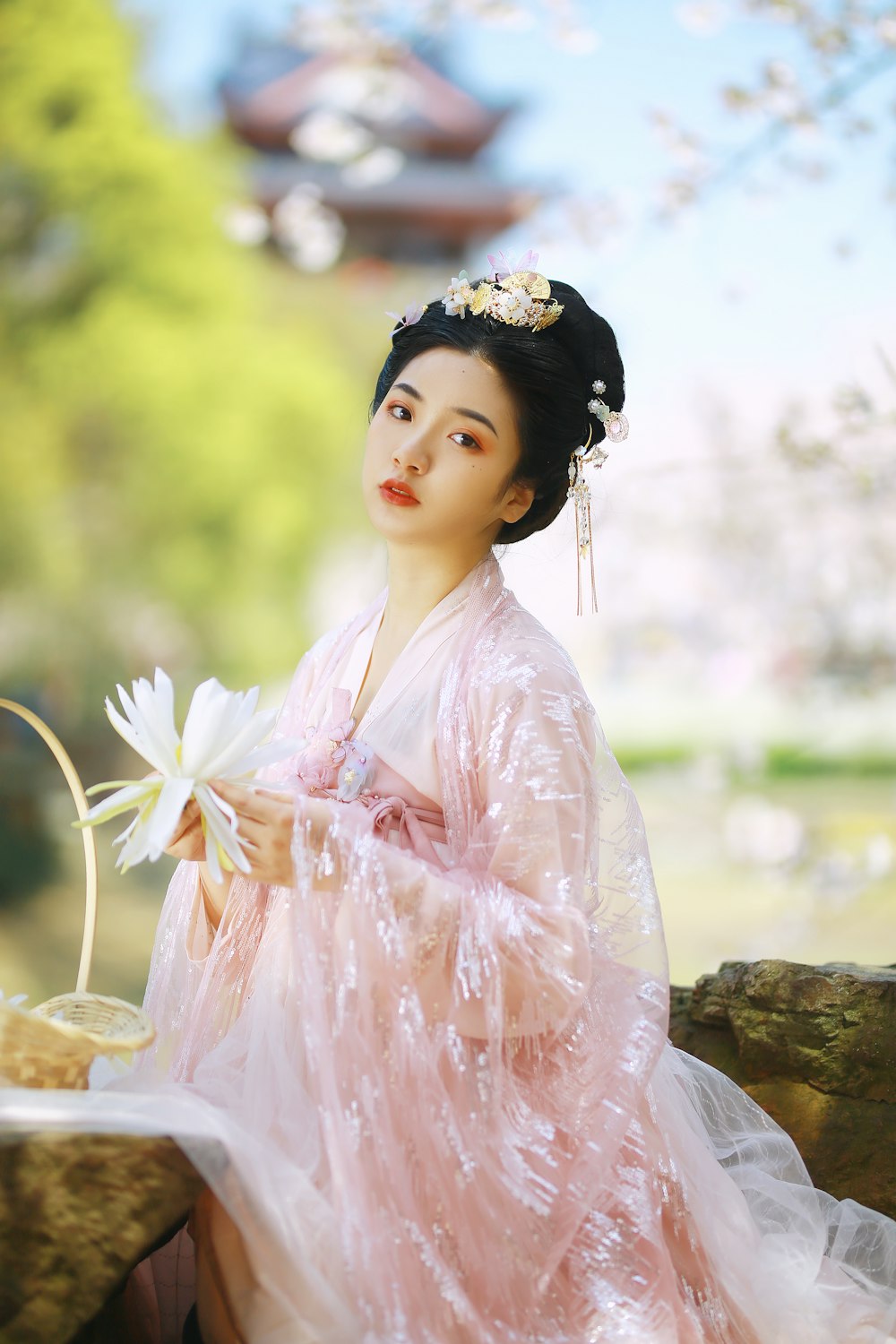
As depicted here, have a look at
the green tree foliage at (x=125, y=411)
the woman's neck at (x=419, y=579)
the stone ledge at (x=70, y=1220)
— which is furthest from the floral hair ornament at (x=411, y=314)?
the green tree foliage at (x=125, y=411)

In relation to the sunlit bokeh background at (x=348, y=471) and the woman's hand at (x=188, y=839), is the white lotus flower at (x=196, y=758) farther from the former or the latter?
the sunlit bokeh background at (x=348, y=471)

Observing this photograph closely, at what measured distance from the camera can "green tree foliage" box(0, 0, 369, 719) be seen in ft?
22.0

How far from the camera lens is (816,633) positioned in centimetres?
688

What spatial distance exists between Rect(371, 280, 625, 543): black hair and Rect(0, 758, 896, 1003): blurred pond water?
4109 mm

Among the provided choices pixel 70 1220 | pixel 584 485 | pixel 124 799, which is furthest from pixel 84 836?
pixel 584 485

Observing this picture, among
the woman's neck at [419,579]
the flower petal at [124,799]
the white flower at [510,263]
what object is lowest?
the flower petal at [124,799]

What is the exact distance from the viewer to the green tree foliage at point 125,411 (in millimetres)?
6715

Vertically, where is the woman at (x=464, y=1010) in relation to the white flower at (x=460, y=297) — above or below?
below

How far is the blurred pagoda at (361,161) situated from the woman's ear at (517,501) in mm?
5718

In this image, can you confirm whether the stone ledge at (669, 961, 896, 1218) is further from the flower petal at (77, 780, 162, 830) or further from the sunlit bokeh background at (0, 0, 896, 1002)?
the sunlit bokeh background at (0, 0, 896, 1002)

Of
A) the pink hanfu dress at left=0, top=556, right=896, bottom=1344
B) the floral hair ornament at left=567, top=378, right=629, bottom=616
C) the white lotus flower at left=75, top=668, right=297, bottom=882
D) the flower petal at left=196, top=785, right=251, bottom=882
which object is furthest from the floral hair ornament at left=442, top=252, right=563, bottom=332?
the flower petal at left=196, top=785, right=251, bottom=882

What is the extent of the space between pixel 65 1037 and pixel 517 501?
1.03 m

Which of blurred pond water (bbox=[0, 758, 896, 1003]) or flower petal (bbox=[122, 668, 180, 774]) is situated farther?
blurred pond water (bbox=[0, 758, 896, 1003])

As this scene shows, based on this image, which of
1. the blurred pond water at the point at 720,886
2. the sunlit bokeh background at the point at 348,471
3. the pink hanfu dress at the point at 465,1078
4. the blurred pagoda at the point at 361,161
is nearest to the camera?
the pink hanfu dress at the point at 465,1078
